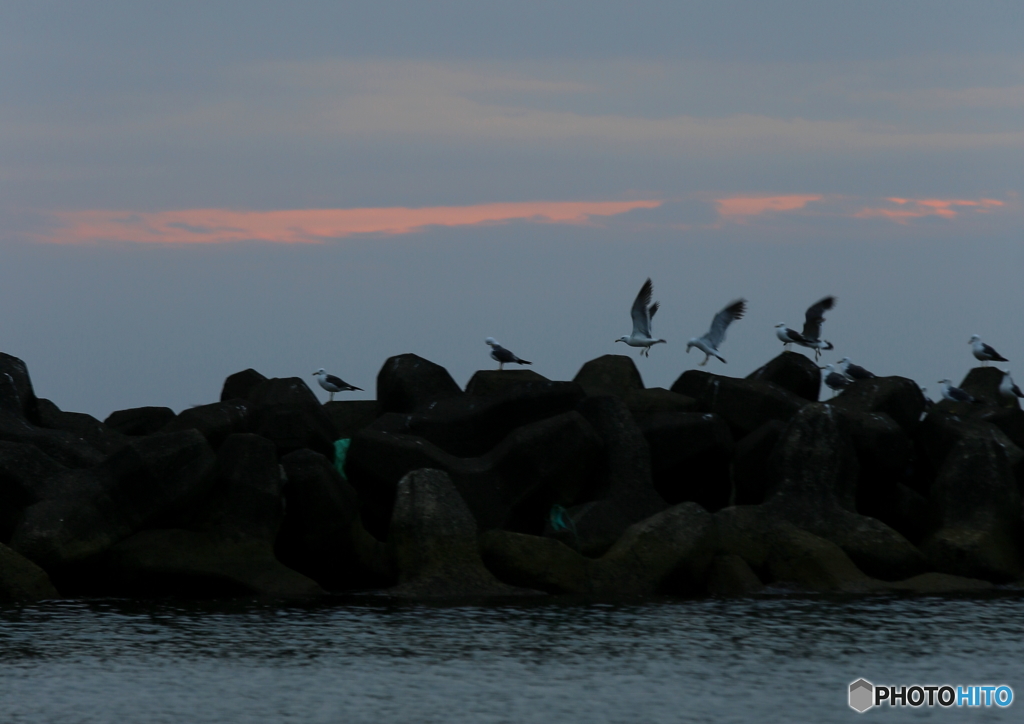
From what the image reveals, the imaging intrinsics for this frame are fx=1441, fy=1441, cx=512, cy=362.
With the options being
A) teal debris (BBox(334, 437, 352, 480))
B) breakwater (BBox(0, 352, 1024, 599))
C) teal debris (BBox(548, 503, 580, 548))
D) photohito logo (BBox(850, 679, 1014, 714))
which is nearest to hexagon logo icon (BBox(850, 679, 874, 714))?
photohito logo (BBox(850, 679, 1014, 714))

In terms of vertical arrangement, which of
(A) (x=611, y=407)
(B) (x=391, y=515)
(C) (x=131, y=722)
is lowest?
(C) (x=131, y=722)

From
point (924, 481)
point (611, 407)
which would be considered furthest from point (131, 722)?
point (924, 481)

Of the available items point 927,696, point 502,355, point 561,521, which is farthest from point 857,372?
point 927,696

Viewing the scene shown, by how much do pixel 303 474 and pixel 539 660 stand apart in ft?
16.8

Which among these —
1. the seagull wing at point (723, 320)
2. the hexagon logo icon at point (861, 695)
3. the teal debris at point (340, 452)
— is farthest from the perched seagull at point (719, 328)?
the hexagon logo icon at point (861, 695)

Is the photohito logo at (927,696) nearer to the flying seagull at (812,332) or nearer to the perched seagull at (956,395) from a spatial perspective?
the perched seagull at (956,395)

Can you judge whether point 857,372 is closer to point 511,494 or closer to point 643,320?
point 643,320

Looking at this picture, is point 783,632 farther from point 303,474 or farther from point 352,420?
point 352,420

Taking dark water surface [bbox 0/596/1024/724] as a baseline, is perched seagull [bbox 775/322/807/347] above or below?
above

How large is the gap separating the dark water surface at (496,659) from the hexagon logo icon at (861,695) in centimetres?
13

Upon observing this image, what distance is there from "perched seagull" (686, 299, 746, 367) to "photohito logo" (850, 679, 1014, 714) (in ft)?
51.5

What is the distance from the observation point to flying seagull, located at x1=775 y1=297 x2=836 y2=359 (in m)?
31.8

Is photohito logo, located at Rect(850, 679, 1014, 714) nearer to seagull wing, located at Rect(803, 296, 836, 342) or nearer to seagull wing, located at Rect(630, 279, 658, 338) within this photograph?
seagull wing, located at Rect(630, 279, 658, 338)

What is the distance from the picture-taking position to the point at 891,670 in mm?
15188
